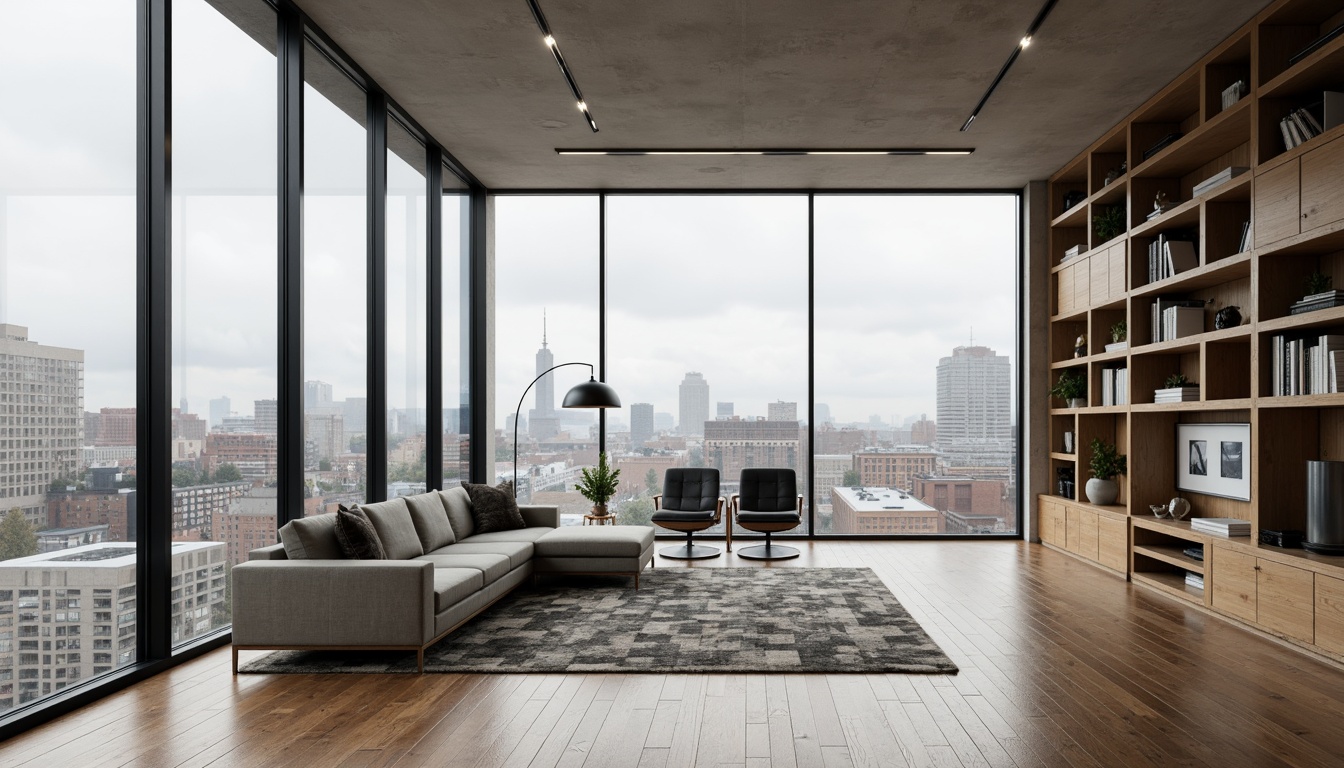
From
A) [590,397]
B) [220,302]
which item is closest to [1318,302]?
[590,397]

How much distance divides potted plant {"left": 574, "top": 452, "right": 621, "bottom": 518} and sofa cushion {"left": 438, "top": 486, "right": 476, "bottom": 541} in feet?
5.24

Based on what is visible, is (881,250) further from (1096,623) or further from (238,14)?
(238,14)

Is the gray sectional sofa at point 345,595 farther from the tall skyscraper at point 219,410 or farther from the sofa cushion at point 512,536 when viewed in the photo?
the sofa cushion at point 512,536

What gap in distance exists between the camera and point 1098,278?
7.14 metres

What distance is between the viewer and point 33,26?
3.35 m

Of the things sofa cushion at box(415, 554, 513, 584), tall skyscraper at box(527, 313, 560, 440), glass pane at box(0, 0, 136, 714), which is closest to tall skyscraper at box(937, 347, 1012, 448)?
tall skyscraper at box(527, 313, 560, 440)

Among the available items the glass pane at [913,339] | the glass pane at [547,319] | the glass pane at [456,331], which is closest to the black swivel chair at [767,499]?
the glass pane at [913,339]

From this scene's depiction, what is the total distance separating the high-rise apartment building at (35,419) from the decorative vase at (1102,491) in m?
7.16

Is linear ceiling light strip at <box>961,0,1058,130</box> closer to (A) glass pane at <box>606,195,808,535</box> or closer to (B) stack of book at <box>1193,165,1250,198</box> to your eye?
(B) stack of book at <box>1193,165,1250,198</box>

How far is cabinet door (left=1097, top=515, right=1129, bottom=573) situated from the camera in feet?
21.0

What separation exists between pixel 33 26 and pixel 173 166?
0.89m

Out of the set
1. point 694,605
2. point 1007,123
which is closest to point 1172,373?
point 1007,123

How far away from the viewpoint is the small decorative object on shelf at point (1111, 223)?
692 cm

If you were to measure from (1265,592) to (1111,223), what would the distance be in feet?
11.3
